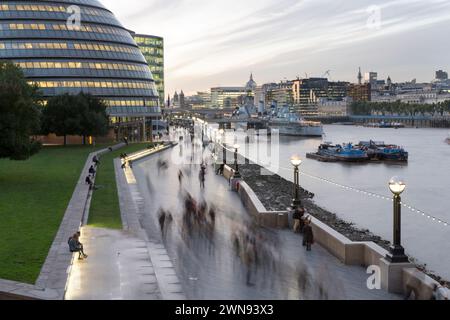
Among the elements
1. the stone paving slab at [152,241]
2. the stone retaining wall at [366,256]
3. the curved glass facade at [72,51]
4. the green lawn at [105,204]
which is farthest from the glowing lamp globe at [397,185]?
the curved glass facade at [72,51]

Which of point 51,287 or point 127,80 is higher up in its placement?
point 127,80

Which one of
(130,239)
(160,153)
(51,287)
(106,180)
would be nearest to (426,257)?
(130,239)

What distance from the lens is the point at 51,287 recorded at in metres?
15.3

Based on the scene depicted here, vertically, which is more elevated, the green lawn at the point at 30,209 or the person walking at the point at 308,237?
the green lawn at the point at 30,209

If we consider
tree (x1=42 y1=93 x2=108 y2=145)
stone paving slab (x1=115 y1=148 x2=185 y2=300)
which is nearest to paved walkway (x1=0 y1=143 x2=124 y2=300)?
stone paving slab (x1=115 y1=148 x2=185 y2=300)

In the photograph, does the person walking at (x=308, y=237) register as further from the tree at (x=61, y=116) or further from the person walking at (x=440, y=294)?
the tree at (x=61, y=116)

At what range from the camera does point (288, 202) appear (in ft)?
127

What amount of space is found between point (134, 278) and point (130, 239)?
17.8ft

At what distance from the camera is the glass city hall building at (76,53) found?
92.7m

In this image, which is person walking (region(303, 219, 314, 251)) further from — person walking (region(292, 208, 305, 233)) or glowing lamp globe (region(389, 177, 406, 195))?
glowing lamp globe (region(389, 177, 406, 195))

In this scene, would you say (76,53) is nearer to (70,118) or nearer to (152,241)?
(70,118)

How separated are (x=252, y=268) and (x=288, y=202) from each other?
796 inches

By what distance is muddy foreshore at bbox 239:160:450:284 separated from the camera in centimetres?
2897
